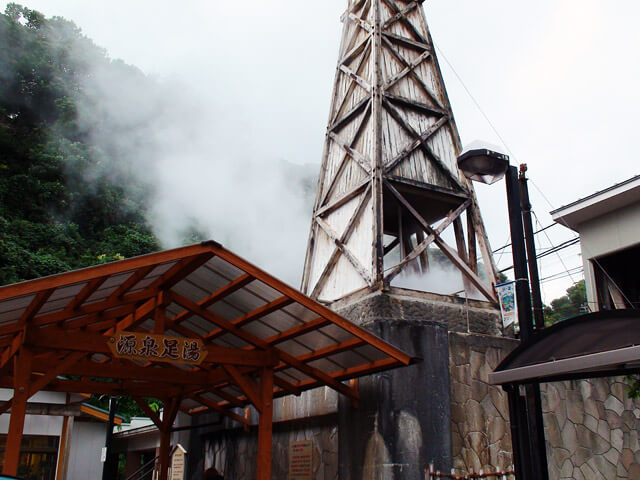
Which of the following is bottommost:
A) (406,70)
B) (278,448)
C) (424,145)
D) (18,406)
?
(278,448)

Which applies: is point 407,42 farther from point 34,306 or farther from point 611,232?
point 34,306

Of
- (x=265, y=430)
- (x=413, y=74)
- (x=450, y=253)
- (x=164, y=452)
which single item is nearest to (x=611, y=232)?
(x=450, y=253)

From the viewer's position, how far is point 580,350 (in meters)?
4.48

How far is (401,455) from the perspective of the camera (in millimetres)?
7445

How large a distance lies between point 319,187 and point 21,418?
7.30 metres

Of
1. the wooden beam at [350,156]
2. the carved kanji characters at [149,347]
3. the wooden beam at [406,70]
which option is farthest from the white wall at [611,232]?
the carved kanji characters at [149,347]

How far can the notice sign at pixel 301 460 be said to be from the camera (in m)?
9.00

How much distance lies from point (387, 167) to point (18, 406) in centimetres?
673

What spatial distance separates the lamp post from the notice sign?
4628 millimetres

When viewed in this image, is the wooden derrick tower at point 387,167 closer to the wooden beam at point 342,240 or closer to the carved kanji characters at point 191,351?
the wooden beam at point 342,240

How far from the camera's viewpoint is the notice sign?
900cm

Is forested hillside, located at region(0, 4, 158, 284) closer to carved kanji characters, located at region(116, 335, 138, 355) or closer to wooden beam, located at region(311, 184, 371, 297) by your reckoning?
wooden beam, located at region(311, 184, 371, 297)

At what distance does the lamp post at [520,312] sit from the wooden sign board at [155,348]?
3.90 metres

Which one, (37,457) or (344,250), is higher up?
(344,250)
